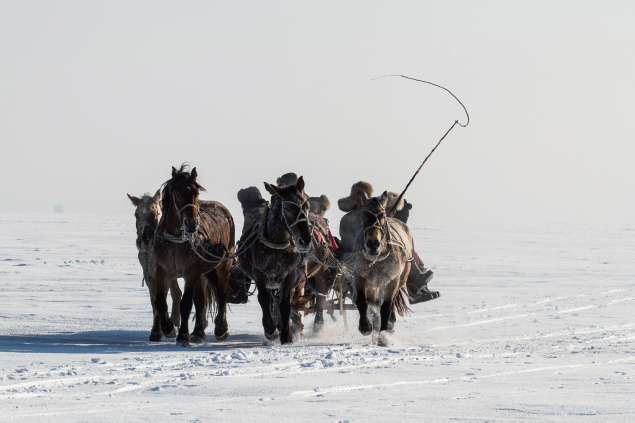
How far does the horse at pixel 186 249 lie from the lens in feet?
27.6

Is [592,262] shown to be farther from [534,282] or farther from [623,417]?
[623,417]

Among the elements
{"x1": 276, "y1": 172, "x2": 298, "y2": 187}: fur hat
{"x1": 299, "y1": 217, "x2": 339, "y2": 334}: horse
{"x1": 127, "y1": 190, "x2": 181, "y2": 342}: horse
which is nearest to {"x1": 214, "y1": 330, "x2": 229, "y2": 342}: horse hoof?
{"x1": 127, "y1": 190, "x2": 181, "y2": 342}: horse

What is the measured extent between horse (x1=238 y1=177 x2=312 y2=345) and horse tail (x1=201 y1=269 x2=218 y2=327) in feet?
2.72

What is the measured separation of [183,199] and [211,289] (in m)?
2.26

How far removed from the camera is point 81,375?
6.54 meters

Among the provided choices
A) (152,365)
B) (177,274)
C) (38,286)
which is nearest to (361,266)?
(177,274)

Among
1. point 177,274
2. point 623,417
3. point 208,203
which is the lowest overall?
point 623,417

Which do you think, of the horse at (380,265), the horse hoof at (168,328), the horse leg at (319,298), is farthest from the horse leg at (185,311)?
the horse leg at (319,298)

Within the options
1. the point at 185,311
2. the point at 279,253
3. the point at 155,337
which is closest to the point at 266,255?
the point at 279,253

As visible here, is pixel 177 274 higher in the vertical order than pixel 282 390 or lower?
higher

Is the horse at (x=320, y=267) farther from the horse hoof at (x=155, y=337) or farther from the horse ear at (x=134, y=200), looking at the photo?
the horse ear at (x=134, y=200)

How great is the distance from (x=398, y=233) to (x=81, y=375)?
4.27 meters

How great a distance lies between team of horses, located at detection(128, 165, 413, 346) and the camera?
8.41 meters

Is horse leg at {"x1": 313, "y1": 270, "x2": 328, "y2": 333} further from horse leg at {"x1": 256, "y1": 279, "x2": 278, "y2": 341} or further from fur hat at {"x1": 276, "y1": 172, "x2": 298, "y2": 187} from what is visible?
horse leg at {"x1": 256, "y1": 279, "x2": 278, "y2": 341}
